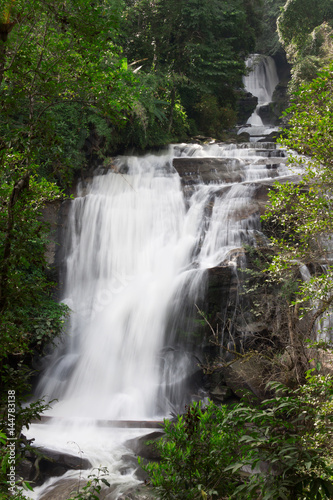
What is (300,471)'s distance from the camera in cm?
242

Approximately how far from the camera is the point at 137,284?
35.2ft

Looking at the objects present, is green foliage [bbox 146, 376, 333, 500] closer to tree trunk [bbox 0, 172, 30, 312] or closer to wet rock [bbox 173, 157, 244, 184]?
tree trunk [bbox 0, 172, 30, 312]

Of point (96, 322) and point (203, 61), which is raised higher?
point (203, 61)

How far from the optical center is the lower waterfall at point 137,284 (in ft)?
26.0

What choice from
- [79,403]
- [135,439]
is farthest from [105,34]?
[79,403]

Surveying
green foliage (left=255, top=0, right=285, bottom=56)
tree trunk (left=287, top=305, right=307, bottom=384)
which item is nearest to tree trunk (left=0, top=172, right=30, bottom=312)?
tree trunk (left=287, top=305, right=307, bottom=384)

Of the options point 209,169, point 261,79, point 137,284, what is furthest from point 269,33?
point 137,284

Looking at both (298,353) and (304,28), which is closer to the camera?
(298,353)

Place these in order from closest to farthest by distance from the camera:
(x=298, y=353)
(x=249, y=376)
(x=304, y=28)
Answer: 1. (x=298, y=353)
2. (x=249, y=376)
3. (x=304, y=28)

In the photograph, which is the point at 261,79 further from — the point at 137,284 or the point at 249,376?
the point at 249,376

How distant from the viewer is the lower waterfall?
791 cm

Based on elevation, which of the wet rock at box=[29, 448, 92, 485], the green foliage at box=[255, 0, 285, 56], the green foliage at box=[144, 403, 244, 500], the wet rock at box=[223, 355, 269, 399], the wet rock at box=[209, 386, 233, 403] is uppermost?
the green foliage at box=[255, 0, 285, 56]

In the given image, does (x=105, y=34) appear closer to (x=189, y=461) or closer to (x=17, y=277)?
(x=17, y=277)

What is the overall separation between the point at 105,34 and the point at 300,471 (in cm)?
387
